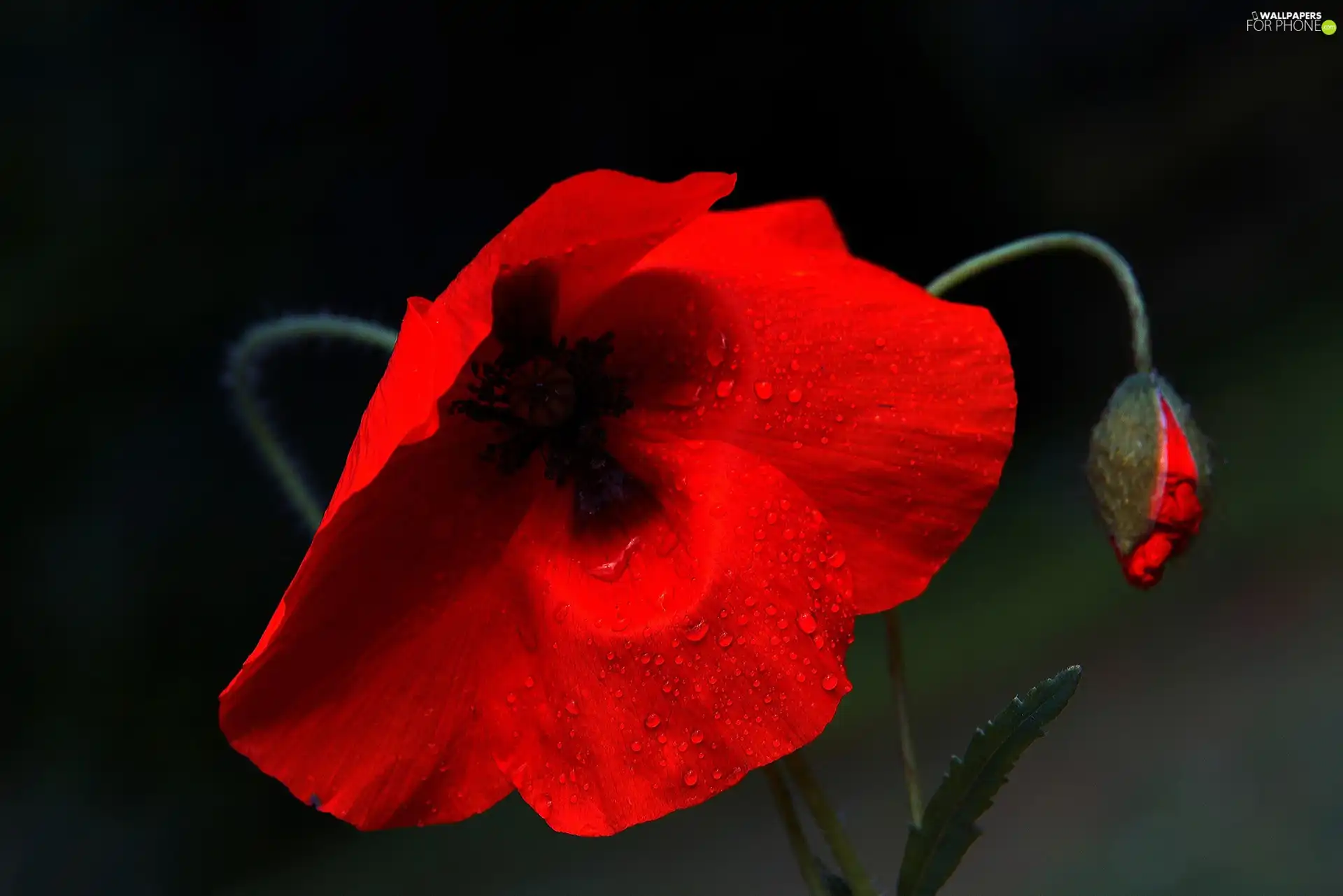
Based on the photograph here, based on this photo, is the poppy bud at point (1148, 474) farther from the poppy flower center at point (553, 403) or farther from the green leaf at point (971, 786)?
the poppy flower center at point (553, 403)

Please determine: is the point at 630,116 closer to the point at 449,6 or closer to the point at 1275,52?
the point at 449,6

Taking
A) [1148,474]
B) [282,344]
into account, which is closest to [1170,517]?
[1148,474]

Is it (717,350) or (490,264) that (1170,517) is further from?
(490,264)

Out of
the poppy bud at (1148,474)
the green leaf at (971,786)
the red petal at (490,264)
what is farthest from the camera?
the poppy bud at (1148,474)

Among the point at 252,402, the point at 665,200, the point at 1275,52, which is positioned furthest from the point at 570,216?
the point at 1275,52

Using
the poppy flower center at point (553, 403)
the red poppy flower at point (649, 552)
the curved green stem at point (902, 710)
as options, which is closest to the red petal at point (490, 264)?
the red poppy flower at point (649, 552)

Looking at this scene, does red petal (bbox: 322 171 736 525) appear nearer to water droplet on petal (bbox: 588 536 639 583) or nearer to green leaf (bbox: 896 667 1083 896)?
water droplet on petal (bbox: 588 536 639 583)
